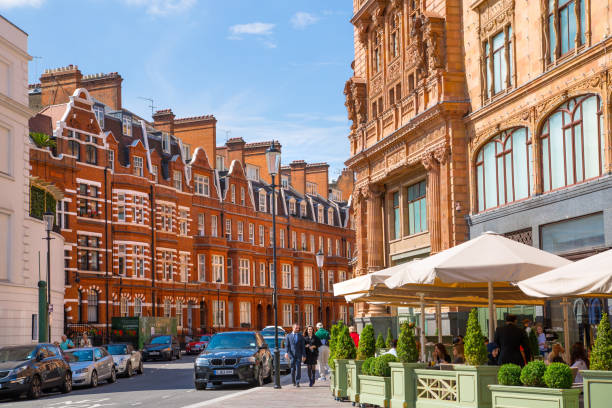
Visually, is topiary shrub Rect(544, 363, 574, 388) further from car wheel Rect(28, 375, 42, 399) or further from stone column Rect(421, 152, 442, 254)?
stone column Rect(421, 152, 442, 254)

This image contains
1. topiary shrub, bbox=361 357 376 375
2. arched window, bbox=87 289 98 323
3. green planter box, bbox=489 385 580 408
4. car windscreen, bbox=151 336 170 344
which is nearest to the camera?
green planter box, bbox=489 385 580 408

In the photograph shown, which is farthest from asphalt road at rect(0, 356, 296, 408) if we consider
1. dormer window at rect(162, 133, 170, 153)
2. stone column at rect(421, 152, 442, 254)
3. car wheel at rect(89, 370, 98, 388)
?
dormer window at rect(162, 133, 170, 153)

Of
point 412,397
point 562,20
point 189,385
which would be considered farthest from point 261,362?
point 562,20

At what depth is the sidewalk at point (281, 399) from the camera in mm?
19922

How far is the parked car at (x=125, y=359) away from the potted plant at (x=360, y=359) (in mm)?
17325

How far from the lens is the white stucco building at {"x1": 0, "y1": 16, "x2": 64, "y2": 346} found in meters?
36.3

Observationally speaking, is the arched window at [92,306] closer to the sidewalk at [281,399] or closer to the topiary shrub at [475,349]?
the sidewalk at [281,399]

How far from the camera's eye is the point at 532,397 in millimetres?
12641

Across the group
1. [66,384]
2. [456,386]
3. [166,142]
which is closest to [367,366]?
[456,386]

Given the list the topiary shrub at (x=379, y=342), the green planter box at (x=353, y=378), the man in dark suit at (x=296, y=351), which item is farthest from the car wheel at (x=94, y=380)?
the green planter box at (x=353, y=378)

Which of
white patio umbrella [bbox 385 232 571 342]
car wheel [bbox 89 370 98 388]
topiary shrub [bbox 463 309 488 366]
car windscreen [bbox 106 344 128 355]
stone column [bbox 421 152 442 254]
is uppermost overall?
stone column [bbox 421 152 442 254]

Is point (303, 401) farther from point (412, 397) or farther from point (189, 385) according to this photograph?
point (189, 385)

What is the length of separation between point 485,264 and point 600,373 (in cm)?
429

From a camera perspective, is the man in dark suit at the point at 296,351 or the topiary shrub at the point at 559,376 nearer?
the topiary shrub at the point at 559,376
